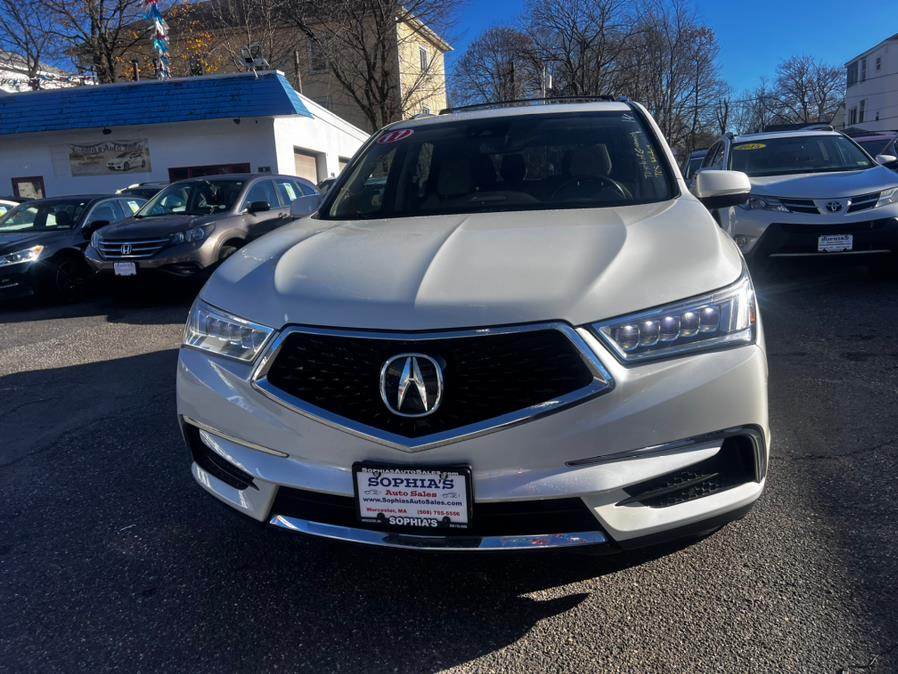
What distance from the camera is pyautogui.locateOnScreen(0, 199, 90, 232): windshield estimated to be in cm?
939

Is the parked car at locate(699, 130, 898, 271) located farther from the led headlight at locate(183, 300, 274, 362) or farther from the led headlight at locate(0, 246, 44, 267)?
the led headlight at locate(0, 246, 44, 267)

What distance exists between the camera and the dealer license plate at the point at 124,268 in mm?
7863

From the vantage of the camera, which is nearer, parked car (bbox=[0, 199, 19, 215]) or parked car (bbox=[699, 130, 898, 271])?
parked car (bbox=[699, 130, 898, 271])

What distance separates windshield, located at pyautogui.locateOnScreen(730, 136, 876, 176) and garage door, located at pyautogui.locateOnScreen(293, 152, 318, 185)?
588 inches

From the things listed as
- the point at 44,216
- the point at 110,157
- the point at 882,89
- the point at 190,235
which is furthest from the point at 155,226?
the point at 882,89

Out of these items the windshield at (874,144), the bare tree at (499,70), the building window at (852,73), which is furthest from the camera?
the building window at (852,73)

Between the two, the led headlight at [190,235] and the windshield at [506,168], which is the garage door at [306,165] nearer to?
the led headlight at [190,235]

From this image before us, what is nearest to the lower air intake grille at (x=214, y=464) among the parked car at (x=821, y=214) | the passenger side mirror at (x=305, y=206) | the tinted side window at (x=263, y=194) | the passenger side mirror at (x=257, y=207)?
the passenger side mirror at (x=305, y=206)

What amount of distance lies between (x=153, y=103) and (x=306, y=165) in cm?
474

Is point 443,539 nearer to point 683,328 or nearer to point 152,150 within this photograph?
point 683,328

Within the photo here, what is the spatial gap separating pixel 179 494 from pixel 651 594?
220cm

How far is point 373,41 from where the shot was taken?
2636 centimetres

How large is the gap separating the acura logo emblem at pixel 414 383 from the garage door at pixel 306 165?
63.5 feet

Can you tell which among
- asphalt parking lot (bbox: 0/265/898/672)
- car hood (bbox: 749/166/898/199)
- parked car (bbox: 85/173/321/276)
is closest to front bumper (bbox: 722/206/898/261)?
car hood (bbox: 749/166/898/199)
